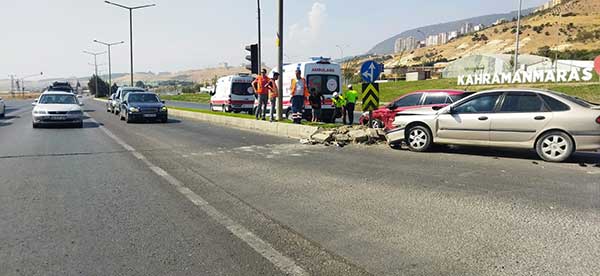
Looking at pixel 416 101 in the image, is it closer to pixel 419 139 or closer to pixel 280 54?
pixel 419 139

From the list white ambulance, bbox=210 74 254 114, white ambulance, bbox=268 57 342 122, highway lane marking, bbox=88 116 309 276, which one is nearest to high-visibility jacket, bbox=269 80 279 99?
white ambulance, bbox=268 57 342 122

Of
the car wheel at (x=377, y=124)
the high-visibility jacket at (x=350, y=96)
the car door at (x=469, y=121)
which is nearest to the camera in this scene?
the car door at (x=469, y=121)

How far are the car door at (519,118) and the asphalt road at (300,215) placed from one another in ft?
1.73

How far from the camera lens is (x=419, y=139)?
35.7ft

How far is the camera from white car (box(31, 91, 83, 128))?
17516 mm

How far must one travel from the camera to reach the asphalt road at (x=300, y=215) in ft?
13.2

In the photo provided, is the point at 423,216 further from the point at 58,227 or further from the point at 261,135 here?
the point at 261,135

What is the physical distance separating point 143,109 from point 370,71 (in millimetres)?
11140

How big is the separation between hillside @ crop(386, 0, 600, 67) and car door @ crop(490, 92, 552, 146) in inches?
3171

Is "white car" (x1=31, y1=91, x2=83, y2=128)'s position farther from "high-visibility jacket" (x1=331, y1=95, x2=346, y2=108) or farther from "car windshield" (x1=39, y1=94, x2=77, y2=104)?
"high-visibility jacket" (x1=331, y1=95, x2=346, y2=108)

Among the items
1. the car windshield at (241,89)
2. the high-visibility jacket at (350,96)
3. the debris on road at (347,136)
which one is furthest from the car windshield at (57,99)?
the debris on road at (347,136)

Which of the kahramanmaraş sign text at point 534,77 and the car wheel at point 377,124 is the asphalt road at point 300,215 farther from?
the kahramanmaraş sign text at point 534,77

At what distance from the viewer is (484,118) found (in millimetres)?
9859

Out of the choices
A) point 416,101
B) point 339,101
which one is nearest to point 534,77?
point 339,101
